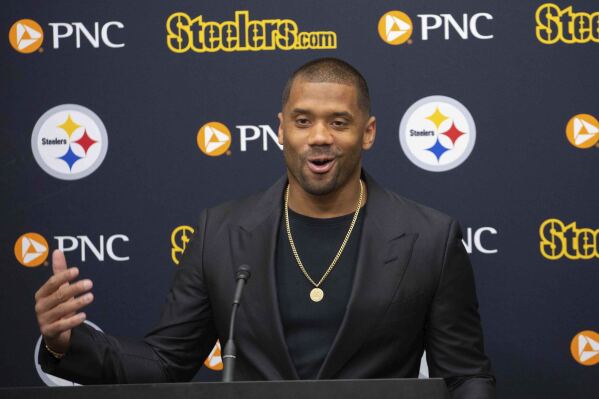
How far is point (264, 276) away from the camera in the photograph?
7.63 feet

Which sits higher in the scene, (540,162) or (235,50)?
(235,50)

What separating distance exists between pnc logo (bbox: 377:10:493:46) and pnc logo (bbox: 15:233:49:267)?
4.46ft

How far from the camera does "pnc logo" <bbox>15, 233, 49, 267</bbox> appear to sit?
3057mm

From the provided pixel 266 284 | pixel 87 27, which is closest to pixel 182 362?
pixel 266 284

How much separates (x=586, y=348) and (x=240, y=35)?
5.11 feet

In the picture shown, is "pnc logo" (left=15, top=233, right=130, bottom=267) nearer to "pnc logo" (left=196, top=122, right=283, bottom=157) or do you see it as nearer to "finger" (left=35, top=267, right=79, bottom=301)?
"pnc logo" (left=196, top=122, right=283, bottom=157)

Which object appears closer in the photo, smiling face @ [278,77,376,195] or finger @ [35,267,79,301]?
finger @ [35,267,79,301]

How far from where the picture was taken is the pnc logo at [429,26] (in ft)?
9.69

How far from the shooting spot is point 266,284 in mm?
2305

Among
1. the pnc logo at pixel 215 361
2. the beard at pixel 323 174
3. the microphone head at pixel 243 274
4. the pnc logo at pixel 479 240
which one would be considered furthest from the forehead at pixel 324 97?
the pnc logo at pixel 215 361

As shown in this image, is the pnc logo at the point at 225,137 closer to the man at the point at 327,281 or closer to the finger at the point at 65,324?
the man at the point at 327,281

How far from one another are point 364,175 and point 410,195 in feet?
1.67

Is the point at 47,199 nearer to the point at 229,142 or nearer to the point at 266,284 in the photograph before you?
the point at 229,142

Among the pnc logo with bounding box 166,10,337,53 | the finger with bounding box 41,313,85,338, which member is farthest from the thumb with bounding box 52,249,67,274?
the pnc logo with bounding box 166,10,337,53
